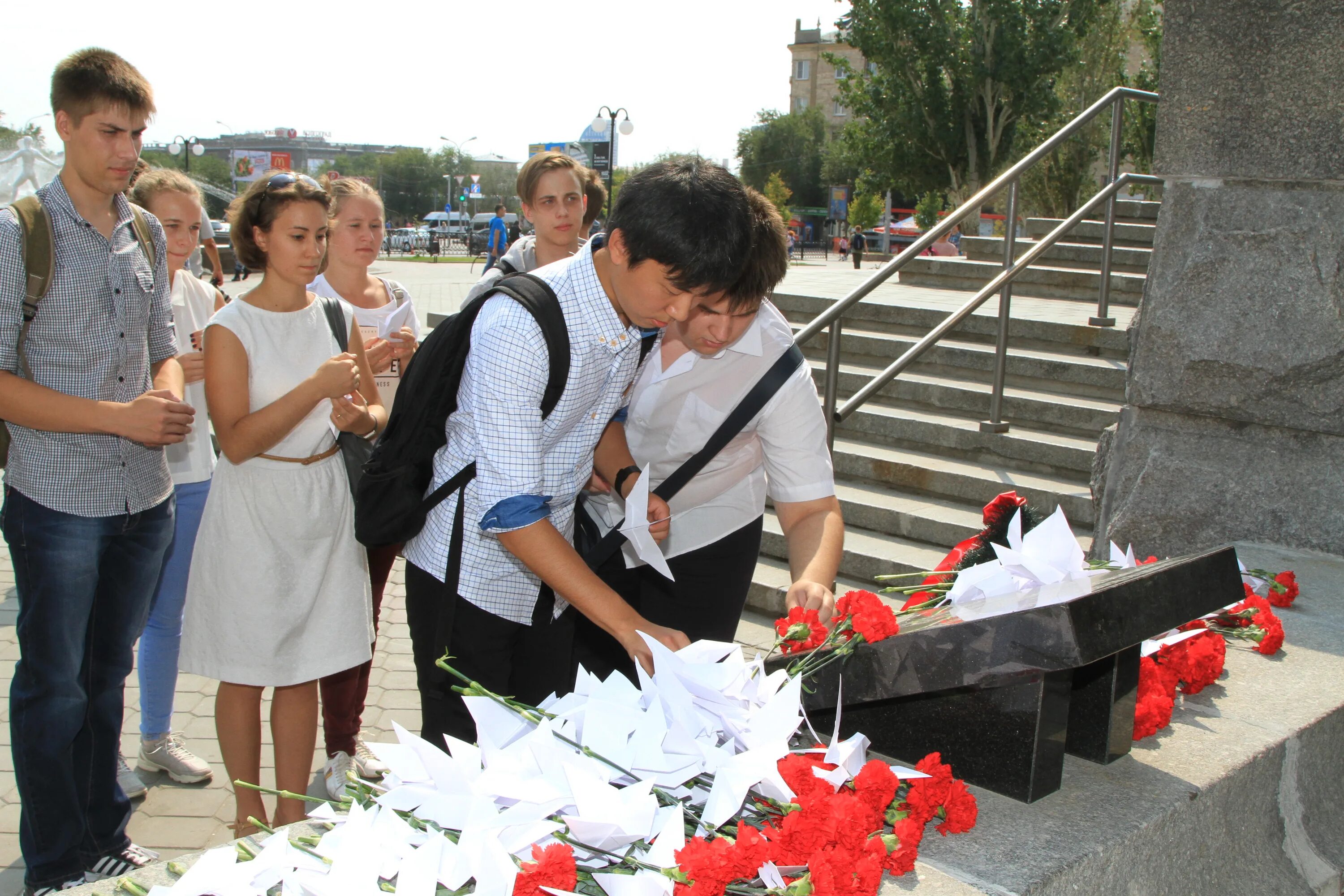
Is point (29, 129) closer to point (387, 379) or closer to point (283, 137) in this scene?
point (387, 379)

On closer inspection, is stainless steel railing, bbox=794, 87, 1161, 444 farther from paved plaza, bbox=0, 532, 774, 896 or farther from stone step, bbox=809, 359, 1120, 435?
paved plaza, bbox=0, 532, 774, 896

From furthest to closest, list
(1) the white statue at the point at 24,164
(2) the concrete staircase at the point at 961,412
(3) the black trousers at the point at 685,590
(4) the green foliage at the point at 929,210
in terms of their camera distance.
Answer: (4) the green foliage at the point at 929,210, (1) the white statue at the point at 24,164, (2) the concrete staircase at the point at 961,412, (3) the black trousers at the point at 685,590

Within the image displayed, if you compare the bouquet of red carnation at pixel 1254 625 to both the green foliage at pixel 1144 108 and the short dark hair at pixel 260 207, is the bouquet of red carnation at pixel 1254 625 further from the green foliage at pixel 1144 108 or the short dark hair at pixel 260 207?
the green foliage at pixel 1144 108

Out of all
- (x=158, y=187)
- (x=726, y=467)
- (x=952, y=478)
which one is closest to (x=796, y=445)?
(x=726, y=467)

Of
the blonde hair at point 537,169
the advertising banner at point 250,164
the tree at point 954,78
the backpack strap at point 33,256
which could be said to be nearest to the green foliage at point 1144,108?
the tree at point 954,78

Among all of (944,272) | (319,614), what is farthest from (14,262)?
(944,272)

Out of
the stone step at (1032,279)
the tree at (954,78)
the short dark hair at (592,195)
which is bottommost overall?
the stone step at (1032,279)

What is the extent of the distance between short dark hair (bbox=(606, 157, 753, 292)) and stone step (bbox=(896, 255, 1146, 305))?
5.11m

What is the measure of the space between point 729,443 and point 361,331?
1593 mm

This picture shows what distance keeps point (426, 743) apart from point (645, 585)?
4.96ft

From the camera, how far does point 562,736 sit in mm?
1374

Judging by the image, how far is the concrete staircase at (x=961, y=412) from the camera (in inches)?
197

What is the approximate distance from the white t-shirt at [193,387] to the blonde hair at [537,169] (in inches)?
46.5

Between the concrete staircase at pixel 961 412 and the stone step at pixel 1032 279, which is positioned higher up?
the stone step at pixel 1032 279
